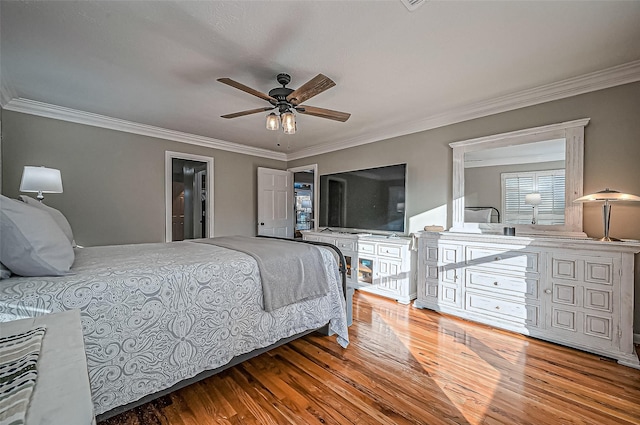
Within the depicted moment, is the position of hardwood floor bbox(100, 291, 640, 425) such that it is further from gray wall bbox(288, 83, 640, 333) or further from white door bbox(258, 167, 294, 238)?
white door bbox(258, 167, 294, 238)

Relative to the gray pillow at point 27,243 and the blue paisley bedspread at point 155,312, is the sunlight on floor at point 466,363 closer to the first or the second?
the blue paisley bedspread at point 155,312

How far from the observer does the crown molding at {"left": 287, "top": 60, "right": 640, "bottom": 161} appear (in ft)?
7.74

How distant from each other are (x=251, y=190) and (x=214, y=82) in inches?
109

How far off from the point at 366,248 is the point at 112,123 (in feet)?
12.4

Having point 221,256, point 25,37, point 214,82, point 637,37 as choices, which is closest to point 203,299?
point 221,256

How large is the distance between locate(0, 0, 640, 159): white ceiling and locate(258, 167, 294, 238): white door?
6.96 feet

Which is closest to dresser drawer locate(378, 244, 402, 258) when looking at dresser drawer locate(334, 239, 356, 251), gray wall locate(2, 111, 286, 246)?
dresser drawer locate(334, 239, 356, 251)

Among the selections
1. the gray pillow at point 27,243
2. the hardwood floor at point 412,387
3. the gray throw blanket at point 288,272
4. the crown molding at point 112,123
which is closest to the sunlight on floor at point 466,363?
the hardwood floor at point 412,387

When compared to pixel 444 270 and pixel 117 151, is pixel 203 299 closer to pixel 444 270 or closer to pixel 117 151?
pixel 444 270

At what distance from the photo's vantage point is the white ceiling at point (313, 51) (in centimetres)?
171

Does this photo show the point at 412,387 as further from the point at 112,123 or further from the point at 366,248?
the point at 112,123

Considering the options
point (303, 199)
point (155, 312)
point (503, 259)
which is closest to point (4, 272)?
point (155, 312)

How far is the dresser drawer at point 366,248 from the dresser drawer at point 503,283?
121cm

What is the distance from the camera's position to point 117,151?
375 centimetres
